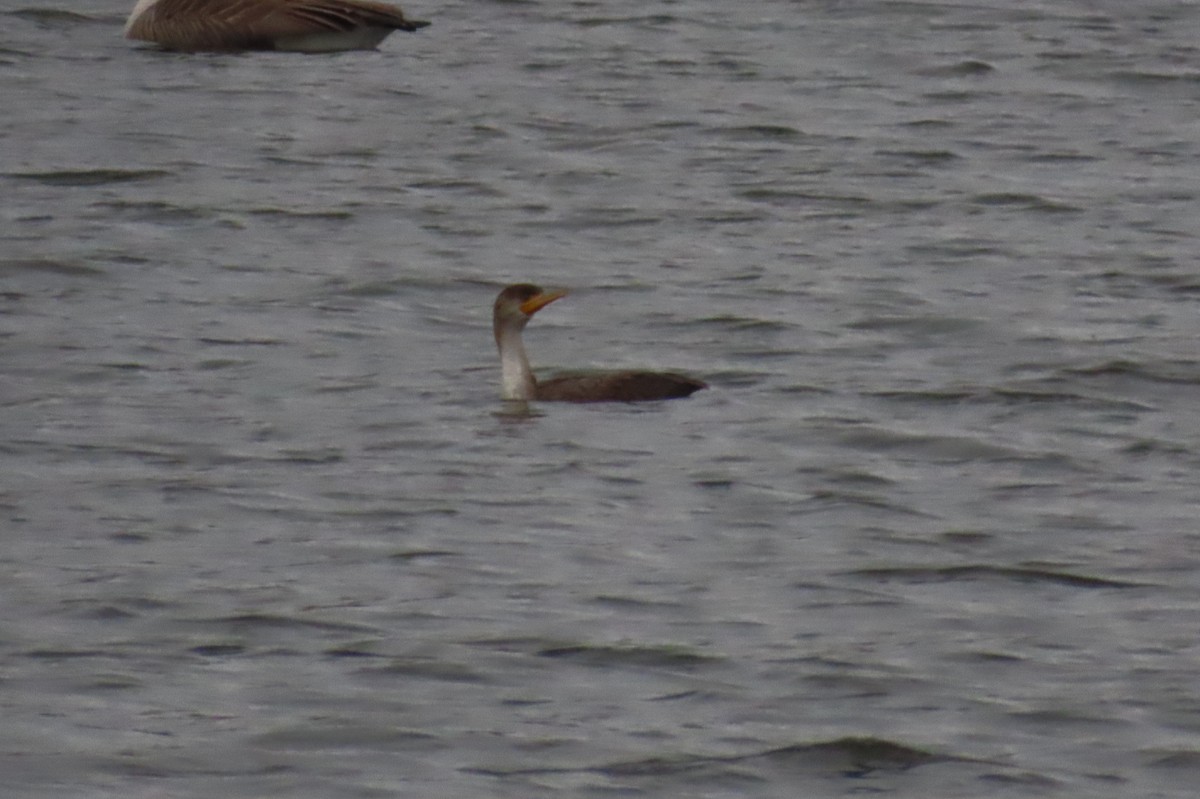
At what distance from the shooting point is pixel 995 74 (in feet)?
71.3

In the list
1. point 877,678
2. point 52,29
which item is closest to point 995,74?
point 52,29

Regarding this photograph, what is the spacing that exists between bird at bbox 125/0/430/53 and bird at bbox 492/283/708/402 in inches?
367

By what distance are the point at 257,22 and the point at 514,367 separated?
32.4 feet

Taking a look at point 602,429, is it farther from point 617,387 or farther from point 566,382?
point 566,382

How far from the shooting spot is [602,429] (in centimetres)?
1205

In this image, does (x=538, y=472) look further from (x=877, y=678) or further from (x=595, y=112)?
(x=595, y=112)

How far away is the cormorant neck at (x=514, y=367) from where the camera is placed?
12.4 meters

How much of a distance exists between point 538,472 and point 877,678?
Answer: 2.84 m

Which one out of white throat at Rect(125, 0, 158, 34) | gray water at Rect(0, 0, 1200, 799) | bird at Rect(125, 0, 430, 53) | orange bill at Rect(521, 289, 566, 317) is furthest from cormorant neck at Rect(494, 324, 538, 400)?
white throat at Rect(125, 0, 158, 34)

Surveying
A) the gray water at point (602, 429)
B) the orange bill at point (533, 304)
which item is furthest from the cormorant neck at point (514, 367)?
the orange bill at point (533, 304)

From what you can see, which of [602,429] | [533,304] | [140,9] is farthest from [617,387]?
[140,9]

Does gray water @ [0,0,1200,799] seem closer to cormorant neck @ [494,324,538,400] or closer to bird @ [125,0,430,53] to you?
cormorant neck @ [494,324,538,400]

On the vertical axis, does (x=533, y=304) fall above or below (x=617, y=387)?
above

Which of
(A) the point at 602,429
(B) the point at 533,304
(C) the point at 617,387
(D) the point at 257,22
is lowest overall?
(A) the point at 602,429
